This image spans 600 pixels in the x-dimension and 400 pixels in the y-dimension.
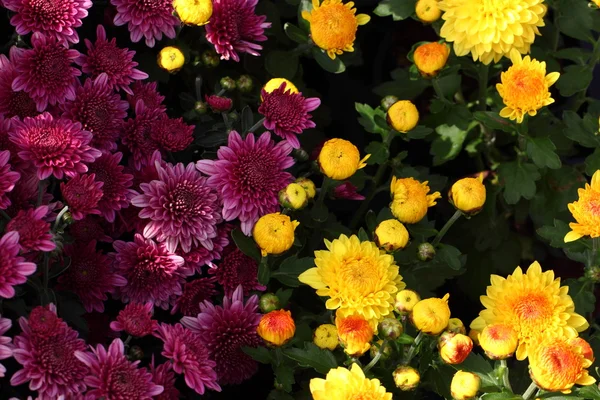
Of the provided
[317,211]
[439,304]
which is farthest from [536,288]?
[317,211]

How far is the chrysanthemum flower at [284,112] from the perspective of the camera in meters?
1.53

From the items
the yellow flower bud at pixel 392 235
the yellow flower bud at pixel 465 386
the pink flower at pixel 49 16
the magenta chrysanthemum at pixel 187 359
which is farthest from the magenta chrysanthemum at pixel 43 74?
the yellow flower bud at pixel 465 386

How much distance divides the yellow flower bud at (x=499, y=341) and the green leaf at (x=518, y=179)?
568 mm

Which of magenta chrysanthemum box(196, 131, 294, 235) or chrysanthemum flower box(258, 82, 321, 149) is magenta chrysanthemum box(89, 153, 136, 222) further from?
chrysanthemum flower box(258, 82, 321, 149)

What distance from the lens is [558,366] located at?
122 centimetres

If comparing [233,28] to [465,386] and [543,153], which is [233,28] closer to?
[543,153]

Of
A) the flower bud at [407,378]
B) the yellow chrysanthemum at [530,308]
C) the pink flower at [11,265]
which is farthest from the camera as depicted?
the yellow chrysanthemum at [530,308]

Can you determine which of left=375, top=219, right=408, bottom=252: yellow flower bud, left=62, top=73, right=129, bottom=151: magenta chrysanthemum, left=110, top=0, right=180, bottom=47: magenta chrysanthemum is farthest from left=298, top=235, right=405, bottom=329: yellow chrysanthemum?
left=110, top=0, right=180, bottom=47: magenta chrysanthemum

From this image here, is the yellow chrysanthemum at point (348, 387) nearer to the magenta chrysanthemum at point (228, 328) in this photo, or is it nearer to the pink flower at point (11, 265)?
the magenta chrysanthemum at point (228, 328)

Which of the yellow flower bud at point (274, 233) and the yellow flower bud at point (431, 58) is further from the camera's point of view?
the yellow flower bud at point (431, 58)

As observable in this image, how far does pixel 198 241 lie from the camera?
1.50 meters

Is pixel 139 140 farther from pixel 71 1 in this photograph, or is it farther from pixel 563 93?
pixel 563 93

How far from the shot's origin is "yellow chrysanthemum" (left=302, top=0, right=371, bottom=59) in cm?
163

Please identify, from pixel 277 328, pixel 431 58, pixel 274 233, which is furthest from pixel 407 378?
pixel 431 58
